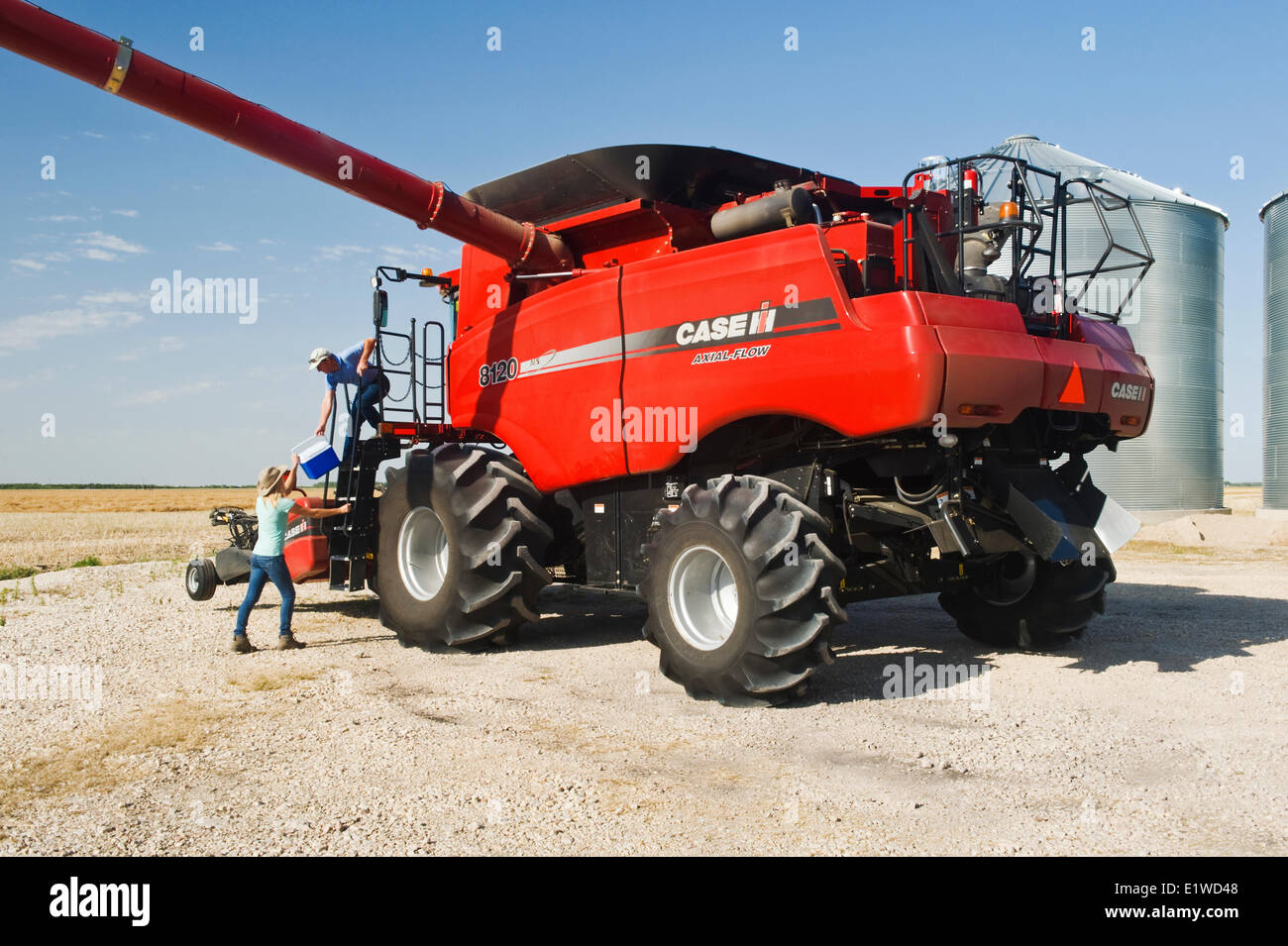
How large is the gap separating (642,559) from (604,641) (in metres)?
1.39

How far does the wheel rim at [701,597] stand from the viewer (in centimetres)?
659

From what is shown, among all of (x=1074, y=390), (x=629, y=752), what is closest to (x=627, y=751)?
(x=629, y=752)

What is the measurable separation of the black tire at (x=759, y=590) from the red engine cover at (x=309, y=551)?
14.5 ft

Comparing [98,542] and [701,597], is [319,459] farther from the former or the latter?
[98,542]

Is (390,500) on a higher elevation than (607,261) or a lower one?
lower

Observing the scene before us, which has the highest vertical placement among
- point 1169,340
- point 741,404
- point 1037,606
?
point 1169,340

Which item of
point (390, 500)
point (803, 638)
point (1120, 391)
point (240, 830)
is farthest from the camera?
point (390, 500)

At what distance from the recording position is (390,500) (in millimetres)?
9039

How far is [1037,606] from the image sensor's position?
7.77 m

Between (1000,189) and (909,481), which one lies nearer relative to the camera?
(909,481)

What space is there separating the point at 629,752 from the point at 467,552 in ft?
10.7

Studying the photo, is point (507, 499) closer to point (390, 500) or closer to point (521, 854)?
point (390, 500)

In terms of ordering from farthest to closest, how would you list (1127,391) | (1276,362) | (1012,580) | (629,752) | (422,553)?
(1276,362)
(422,553)
(1012,580)
(1127,391)
(629,752)

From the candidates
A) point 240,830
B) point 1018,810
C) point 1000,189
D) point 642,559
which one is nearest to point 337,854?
point 240,830
